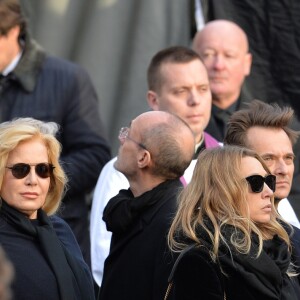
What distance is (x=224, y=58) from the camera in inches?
Result: 282

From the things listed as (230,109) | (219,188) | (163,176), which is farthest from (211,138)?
(219,188)

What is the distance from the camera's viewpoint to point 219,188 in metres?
4.28

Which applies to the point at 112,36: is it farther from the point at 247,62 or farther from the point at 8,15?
the point at 8,15

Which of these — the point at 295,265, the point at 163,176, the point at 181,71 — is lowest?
the point at 295,265

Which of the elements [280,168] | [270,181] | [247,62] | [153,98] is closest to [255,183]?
[270,181]

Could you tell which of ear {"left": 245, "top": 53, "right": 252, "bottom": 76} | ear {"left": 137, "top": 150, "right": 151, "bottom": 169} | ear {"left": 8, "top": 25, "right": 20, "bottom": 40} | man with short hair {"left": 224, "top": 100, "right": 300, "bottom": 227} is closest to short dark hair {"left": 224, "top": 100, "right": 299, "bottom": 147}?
man with short hair {"left": 224, "top": 100, "right": 300, "bottom": 227}

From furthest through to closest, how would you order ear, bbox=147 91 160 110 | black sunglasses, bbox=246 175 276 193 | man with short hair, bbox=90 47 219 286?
ear, bbox=147 91 160 110 < man with short hair, bbox=90 47 219 286 < black sunglasses, bbox=246 175 276 193

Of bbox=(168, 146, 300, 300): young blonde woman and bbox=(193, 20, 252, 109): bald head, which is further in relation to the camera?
bbox=(193, 20, 252, 109): bald head

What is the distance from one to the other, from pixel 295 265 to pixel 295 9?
3.32 meters

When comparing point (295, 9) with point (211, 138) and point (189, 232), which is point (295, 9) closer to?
point (211, 138)

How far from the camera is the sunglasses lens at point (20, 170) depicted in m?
4.89

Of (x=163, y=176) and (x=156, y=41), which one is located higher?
(x=156, y=41)

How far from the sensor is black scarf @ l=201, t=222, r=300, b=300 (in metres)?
4.08

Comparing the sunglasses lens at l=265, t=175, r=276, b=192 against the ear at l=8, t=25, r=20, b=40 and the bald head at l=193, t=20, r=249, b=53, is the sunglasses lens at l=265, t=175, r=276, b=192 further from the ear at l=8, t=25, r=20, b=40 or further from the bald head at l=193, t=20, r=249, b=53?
the bald head at l=193, t=20, r=249, b=53
